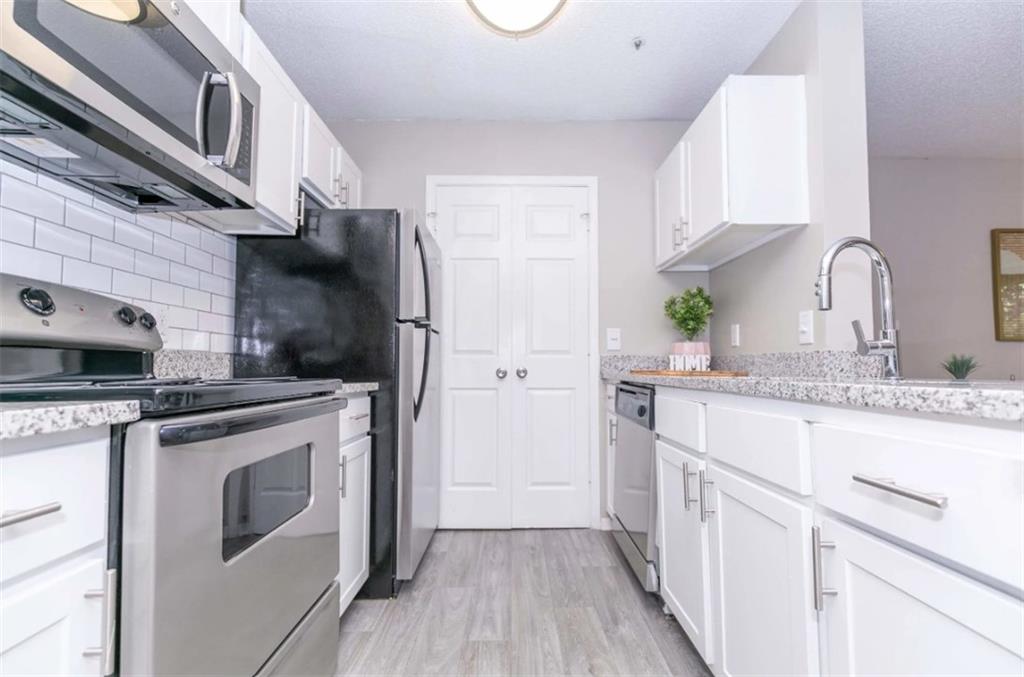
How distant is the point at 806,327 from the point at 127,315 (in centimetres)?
235

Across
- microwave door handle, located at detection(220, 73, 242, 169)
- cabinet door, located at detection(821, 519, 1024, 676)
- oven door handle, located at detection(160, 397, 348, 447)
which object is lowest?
cabinet door, located at detection(821, 519, 1024, 676)

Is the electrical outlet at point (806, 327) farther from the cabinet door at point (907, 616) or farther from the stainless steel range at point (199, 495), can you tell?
the stainless steel range at point (199, 495)

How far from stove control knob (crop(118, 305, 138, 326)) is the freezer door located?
0.87m

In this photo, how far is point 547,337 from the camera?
3.00 m

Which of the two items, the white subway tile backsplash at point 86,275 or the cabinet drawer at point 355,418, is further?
the cabinet drawer at point 355,418

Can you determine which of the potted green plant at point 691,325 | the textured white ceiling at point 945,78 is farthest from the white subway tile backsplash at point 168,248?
the textured white ceiling at point 945,78

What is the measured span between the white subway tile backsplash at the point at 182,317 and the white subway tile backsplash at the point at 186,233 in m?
0.25

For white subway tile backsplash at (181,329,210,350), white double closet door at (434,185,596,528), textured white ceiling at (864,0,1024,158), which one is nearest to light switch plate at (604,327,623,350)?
white double closet door at (434,185,596,528)

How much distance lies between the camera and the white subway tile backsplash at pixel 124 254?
119 centimetres

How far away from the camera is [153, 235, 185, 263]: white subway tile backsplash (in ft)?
5.45

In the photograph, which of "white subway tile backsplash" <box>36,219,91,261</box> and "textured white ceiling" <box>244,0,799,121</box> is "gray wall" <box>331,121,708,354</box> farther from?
"white subway tile backsplash" <box>36,219,91,261</box>

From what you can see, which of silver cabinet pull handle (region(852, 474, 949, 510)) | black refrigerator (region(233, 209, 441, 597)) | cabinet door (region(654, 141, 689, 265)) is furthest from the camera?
cabinet door (region(654, 141, 689, 265))

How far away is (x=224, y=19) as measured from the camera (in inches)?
58.9

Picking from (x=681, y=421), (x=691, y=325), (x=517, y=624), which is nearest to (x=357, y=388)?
(x=517, y=624)
